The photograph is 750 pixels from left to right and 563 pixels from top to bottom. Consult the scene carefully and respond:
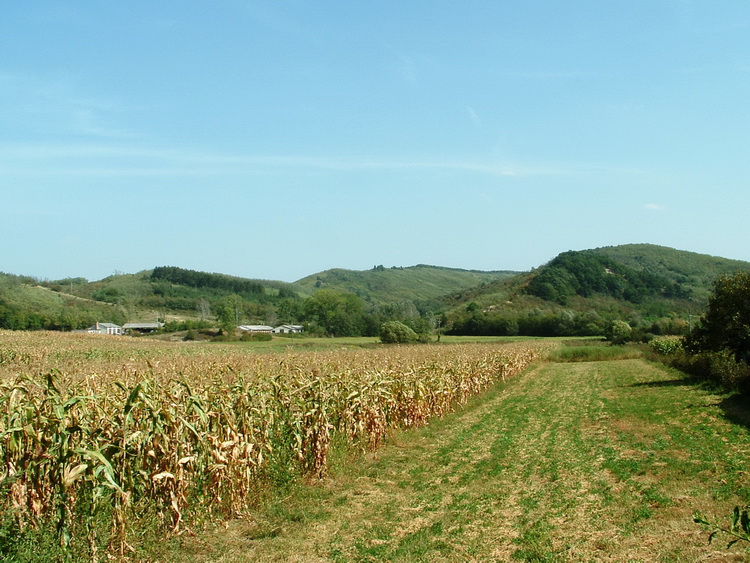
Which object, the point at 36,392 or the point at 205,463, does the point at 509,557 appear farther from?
the point at 36,392

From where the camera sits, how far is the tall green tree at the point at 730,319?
2434cm

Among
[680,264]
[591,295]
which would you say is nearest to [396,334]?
[591,295]

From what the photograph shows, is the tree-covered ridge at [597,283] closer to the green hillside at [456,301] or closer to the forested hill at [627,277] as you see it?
the forested hill at [627,277]

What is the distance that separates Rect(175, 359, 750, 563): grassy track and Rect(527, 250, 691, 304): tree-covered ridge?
340ft

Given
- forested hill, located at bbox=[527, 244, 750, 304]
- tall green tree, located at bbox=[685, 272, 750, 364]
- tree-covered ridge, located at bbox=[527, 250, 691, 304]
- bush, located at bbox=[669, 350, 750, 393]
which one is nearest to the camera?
bush, located at bbox=[669, 350, 750, 393]

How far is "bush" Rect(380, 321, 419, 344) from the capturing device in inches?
2486

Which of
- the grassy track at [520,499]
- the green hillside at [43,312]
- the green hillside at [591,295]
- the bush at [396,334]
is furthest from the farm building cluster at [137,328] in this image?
the grassy track at [520,499]

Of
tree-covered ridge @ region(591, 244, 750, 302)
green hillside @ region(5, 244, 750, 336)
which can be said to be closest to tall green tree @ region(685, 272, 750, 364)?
green hillside @ region(5, 244, 750, 336)

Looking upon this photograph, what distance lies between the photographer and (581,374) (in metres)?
36.4

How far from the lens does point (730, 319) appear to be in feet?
81.1

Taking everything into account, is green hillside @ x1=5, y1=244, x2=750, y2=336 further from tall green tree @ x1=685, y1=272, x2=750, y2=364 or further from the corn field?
the corn field

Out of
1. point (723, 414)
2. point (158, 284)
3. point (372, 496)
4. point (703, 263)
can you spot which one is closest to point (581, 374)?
point (723, 414)

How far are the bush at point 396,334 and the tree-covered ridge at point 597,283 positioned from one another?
57.6 m

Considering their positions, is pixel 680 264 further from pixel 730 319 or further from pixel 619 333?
pixel 730 319
